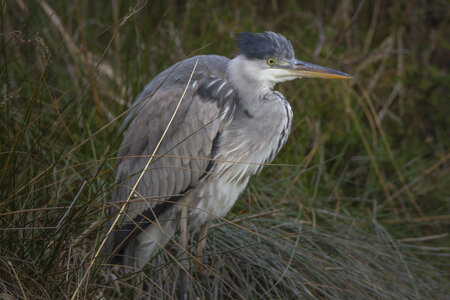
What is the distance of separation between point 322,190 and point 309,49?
1135mm

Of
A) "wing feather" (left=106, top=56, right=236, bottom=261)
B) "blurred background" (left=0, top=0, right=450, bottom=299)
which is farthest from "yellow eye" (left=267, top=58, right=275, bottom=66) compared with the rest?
"blurred background" (left=0, top=0, right=450, bottom=299)

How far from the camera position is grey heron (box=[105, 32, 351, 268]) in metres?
2.32

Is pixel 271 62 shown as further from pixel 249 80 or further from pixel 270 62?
pixel 249 80

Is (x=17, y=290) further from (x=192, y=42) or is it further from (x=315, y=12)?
(x=315, y=12)

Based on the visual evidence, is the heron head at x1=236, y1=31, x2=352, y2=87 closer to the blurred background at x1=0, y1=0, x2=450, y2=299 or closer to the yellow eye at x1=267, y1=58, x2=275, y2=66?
the yellow eye at x1=267, y1=58, x2=275, y2=66

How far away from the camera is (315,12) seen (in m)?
4.53

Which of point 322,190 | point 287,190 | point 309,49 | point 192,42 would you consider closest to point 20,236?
point 287,190

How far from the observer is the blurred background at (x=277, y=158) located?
1867mm

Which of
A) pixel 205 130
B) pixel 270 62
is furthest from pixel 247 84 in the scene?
pixel 205 130

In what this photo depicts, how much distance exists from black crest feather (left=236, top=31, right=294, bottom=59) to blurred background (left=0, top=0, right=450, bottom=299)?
0.22 metres

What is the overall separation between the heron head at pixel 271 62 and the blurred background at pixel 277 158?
9.5 inches

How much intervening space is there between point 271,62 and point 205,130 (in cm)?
41

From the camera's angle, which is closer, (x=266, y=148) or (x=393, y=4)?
(x=266, y=148)

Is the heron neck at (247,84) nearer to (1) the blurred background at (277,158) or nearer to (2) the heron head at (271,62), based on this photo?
(2) the heron head at (271,62)
